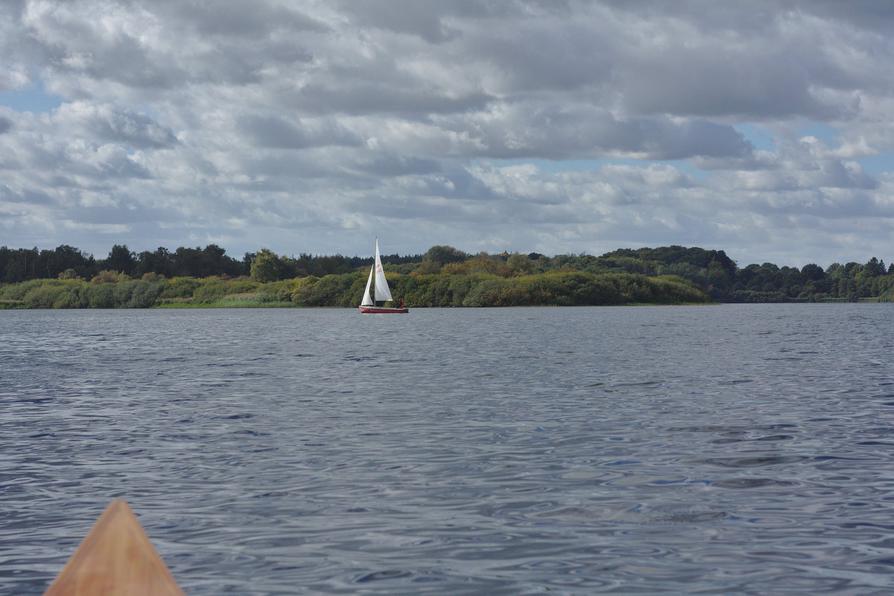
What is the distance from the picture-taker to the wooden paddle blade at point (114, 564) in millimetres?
5645

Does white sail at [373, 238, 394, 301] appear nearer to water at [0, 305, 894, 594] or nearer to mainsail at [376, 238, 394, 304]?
mainsail at [376, 238, 394, 304]

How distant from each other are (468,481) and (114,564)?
13.2m

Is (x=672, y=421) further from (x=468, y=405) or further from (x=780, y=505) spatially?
(x=780, y=505)

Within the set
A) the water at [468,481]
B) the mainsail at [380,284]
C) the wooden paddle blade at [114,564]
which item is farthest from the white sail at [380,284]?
the wooden paddle blade at [114,564]

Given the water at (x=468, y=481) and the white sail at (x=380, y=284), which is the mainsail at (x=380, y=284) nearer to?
the white sail at (x=380, y=284)

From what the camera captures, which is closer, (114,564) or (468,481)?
(114,564)

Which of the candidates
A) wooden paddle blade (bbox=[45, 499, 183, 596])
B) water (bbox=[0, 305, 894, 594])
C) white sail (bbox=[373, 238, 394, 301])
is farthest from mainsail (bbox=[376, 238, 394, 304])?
wooden paddle blade (bbox=[45, 499, 183, 596])

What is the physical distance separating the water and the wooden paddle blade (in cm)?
642

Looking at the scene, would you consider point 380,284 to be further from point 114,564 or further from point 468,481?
point 114,564

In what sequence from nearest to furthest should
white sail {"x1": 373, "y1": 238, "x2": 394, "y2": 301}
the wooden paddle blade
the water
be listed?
the wooden paddle blade
the water
white sail {"x1": 373, "y1": 238, "x2": 394, "y2": 301}

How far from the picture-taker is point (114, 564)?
5.73 meters

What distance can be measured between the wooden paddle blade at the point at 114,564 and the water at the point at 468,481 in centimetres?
642

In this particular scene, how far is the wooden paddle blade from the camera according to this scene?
5.64 m

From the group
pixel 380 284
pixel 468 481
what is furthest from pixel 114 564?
pixel 380 284
